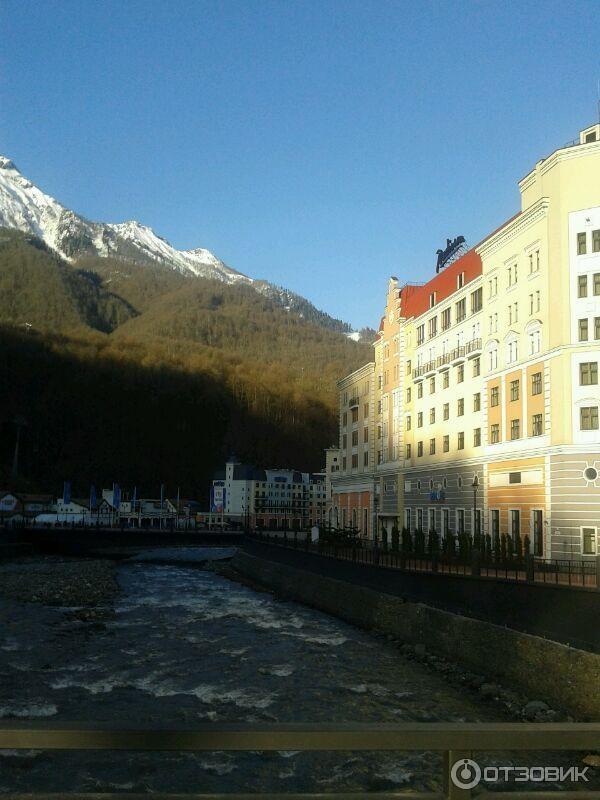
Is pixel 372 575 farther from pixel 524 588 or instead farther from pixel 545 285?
pixel 545 285

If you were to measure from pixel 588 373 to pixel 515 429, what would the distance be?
6.21 meters

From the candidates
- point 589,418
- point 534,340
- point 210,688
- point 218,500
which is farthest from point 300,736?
point 218,500

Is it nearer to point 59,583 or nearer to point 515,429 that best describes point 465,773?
point 515,429

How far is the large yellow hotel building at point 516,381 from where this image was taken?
36250 millimetres

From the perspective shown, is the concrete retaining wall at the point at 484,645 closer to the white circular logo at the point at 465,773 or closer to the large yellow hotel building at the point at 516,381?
the large yellow hotel building at the point at 516,381

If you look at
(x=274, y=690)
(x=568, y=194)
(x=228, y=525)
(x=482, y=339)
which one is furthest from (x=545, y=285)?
(x=228, y=525)

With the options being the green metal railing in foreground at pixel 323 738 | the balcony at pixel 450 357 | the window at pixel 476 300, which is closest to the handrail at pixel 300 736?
the green metal railing in foreground at pixel 323 738

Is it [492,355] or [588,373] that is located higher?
[492,355]

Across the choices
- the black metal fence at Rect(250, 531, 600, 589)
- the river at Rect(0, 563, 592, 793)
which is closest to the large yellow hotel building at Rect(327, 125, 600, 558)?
the black metal fence at Rect(250, 531, 600, 589)

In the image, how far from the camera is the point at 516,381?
41.6m

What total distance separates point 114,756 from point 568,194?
3369 cm

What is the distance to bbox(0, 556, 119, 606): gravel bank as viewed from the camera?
4594 centimetres

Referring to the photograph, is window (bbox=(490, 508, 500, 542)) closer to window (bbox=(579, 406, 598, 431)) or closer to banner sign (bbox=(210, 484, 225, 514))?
window (bbox=(579, 406, 598, 431))

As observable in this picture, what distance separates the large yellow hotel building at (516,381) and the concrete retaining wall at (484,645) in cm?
916
